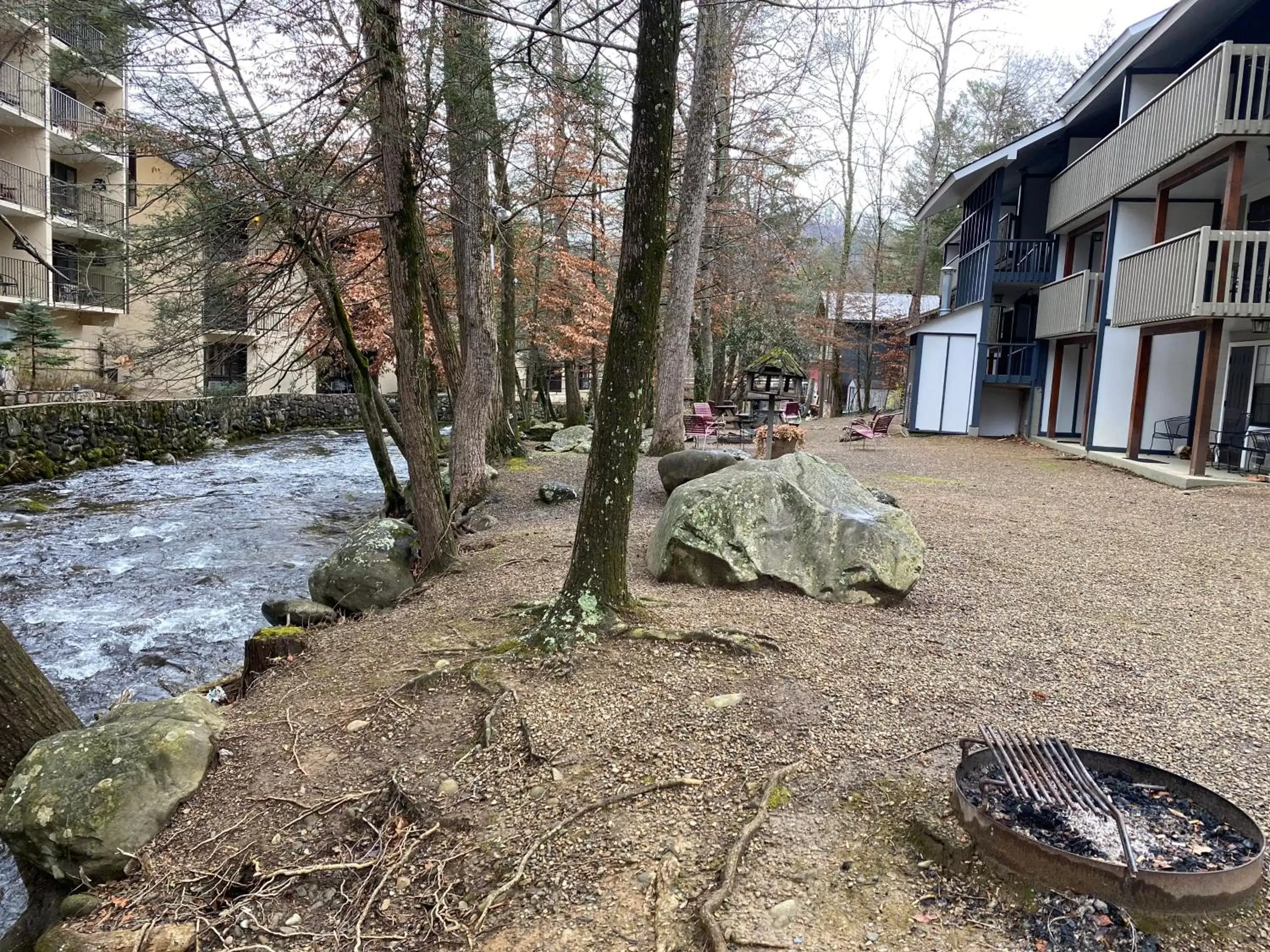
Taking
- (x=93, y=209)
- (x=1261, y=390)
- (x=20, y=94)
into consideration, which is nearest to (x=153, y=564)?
(x=93, y=209)

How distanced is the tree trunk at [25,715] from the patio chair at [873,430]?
55.1 ft

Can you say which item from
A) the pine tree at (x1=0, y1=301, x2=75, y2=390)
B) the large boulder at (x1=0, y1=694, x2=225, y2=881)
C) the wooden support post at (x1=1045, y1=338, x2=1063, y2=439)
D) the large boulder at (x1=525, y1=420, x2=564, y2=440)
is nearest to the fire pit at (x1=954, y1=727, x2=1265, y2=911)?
the large boulder at (x1=0, y1=694, x2=225, y2=881)

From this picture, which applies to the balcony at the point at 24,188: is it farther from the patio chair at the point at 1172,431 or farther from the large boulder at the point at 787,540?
the patio chair at the point at 1172,431

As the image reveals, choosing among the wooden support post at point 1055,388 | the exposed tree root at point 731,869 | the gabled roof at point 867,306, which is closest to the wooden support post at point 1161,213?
the wooden support post at point 1055,388

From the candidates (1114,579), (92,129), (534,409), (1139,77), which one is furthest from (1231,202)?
(534,409)

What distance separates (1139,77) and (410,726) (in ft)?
54.5

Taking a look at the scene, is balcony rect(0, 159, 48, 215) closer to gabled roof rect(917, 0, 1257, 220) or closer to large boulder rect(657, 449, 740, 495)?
large boulder rect(657, 449, 740, 495)

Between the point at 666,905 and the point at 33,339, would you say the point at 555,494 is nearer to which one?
the point at 666,905

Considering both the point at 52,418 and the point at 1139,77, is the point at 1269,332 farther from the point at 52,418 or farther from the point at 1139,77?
the point at 52,418

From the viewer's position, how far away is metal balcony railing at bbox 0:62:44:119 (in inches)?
822

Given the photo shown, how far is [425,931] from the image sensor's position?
285cm

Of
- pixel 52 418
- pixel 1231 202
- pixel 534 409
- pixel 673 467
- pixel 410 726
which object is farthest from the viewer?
pixel 534 409

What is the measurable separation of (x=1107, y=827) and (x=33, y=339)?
22140 mm

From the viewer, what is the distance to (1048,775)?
302 cm
